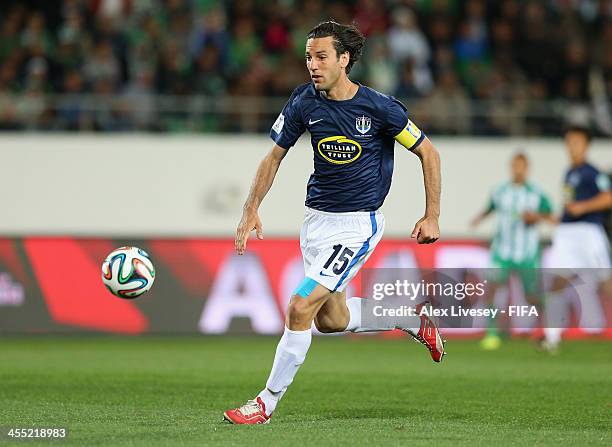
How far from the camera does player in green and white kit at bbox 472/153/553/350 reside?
14766 mm

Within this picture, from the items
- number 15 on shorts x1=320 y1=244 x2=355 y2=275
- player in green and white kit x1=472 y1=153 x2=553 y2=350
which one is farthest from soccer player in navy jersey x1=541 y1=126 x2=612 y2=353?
number 15 on shorts x1=320 y1=244 x2=355 y2=275

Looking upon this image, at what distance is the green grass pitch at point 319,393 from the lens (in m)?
7.11

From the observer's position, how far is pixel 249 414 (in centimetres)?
748

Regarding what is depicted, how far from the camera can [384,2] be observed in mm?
19906

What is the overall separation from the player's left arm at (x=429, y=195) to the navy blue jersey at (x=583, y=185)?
21.3 feet

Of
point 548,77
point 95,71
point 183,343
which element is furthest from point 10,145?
point 548,77

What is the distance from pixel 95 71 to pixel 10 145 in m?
1.71

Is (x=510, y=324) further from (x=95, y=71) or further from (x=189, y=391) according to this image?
(x=95, y=71)

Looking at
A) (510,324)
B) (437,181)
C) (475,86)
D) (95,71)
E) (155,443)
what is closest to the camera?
(155,443)

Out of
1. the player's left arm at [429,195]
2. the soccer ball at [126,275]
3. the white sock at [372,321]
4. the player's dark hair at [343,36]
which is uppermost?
the player's dark hair at [343,36]

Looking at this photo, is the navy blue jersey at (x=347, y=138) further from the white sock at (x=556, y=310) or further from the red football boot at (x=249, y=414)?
the white sock at (x=556, y=310)

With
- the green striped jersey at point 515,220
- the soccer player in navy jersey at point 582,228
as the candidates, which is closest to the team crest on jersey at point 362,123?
the soccer player in navy jersey at point 582,228

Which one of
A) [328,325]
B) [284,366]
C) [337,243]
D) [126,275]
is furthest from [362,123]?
[126,275]

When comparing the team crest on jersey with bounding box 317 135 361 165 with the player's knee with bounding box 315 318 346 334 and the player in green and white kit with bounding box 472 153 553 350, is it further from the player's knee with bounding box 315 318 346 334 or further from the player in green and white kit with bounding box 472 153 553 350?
the player in green and white kit with bounding box 472 153 553 350
